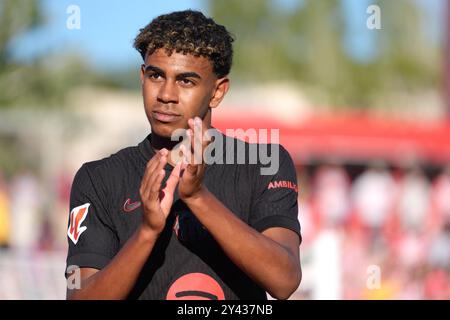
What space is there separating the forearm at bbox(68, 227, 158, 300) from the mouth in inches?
18.2

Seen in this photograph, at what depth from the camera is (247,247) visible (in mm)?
3350

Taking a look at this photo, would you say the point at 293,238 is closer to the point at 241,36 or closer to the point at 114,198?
the point at 114,198

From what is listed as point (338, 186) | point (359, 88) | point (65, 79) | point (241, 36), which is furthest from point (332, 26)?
point (338, 186)

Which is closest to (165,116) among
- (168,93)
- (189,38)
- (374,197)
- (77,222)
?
(168,93)

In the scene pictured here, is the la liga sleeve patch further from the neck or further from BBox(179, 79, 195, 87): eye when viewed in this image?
BBox(179, 79, 195, 87): eye

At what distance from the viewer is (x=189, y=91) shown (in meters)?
3.64

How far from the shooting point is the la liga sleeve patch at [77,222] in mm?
3762

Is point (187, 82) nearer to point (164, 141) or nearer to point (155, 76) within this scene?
point (155, 76)

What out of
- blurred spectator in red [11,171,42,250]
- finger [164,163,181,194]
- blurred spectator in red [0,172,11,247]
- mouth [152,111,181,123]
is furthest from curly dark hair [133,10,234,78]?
blurred spectator in red [0,172,11,247]

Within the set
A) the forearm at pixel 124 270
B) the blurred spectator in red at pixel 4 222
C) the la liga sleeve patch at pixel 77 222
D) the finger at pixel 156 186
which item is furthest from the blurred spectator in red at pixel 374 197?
the finger at pixel 156 186

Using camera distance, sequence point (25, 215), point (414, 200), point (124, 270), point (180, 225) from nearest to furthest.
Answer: point (124, 270), point (180, 225), point (414, 200), point (25, 215)

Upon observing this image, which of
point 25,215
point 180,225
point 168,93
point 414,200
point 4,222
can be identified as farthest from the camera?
point 25,215

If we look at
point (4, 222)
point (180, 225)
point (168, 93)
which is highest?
point (168, 93)

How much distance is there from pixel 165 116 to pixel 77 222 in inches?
22.1
